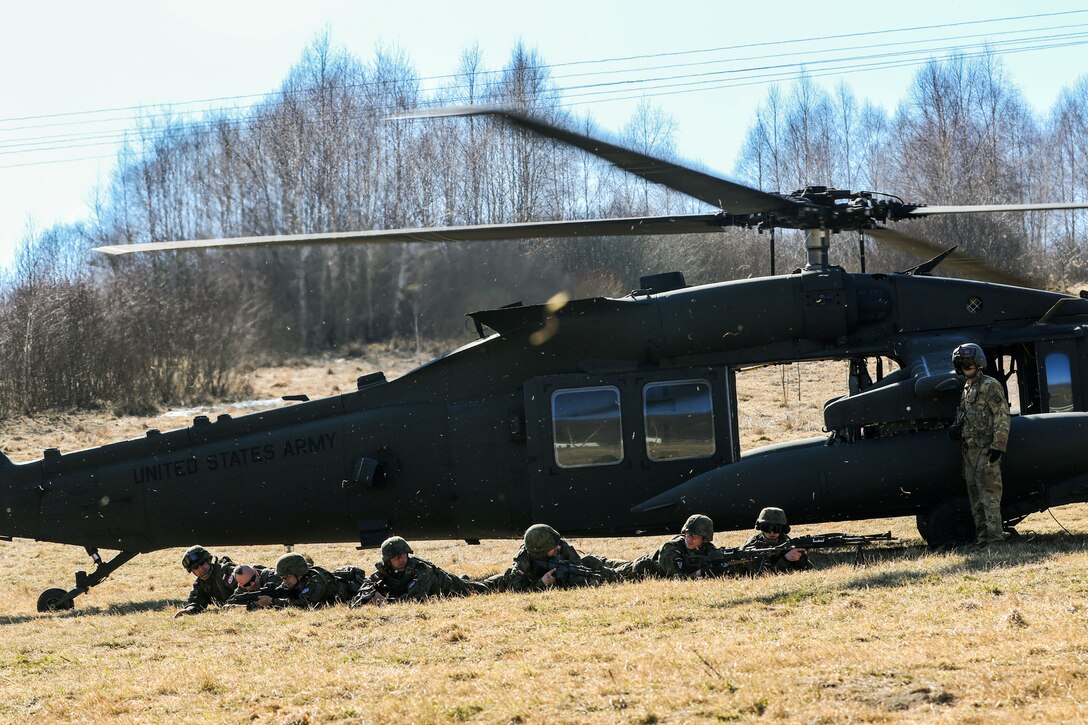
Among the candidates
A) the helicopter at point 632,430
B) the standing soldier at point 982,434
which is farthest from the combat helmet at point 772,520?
the standing soldier at point 982,434

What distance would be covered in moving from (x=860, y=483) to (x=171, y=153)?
39.4 m

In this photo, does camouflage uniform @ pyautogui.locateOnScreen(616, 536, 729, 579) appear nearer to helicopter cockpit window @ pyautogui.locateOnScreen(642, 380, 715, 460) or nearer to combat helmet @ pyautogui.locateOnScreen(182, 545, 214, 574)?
helicopter cockpit window @ pyautogui.locateOnScreen(642, 380, 715, 460)

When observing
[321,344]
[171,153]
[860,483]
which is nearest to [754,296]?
[860,483]

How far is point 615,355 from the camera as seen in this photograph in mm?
11062

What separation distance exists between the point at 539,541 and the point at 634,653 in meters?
3.04

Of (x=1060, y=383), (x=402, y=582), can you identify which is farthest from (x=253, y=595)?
(x=1060, y=383)

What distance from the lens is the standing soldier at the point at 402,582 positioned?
988 cm

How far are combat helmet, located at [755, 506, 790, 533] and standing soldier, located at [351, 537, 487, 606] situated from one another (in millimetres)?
2583

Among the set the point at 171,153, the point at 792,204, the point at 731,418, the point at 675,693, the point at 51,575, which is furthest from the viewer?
the point at 171,153

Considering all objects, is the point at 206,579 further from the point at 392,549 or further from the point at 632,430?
the point at 632,430

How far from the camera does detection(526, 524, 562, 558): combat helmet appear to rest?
997 cm

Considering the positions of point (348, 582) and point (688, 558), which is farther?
point (348, 582)

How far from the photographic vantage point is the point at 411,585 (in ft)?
32.6

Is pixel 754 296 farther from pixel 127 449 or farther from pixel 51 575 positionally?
pixel 51 575
